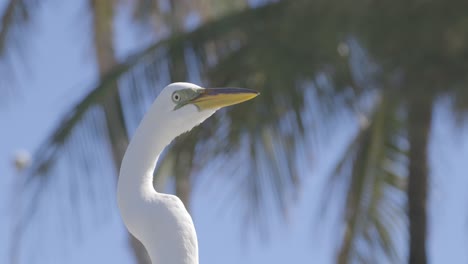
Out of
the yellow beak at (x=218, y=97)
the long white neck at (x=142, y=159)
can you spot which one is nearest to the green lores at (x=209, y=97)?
the yellow beak at (x=218, y=97)

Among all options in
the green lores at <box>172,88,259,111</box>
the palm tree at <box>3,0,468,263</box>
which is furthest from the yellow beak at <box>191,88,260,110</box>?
the palm tree at <box>3,0,468,263</box>

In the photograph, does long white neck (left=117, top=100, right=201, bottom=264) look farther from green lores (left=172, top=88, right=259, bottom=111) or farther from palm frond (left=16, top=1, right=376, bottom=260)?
palm frond (left=16, top=1, right=376, bottom=260)

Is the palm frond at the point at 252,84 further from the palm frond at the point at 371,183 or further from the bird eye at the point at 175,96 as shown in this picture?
the bird eye at the point at 175,96

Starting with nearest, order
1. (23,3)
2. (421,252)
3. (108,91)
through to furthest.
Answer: (421,252) → (108,91) → (23,3)

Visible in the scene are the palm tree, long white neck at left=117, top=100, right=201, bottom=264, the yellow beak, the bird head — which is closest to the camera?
long white neck at left=117, top=100, right=201, bottom=264

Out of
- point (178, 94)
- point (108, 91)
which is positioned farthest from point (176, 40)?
point (178, 94)

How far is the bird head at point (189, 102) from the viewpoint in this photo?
5.04m

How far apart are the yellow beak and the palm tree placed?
27.4 feet

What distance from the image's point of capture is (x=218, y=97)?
521 cm

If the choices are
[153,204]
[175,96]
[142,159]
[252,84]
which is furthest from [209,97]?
[252,84]

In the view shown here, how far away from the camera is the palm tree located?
13711 mm

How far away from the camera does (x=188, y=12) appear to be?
1709cm

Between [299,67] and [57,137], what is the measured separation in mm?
2593

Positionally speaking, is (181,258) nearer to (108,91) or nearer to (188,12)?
(108,91)
